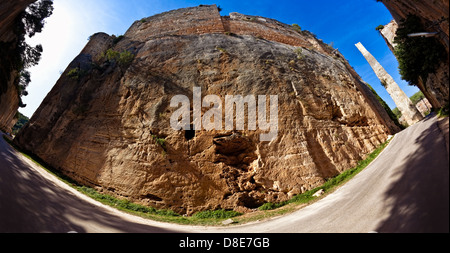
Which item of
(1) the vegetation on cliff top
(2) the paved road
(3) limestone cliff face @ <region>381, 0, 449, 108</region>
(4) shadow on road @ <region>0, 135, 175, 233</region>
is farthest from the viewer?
(1) the vegetation on cliff top

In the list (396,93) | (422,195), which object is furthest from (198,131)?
(396,93)

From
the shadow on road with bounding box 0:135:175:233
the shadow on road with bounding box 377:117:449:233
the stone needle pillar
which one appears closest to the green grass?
the shadow on road with bounding box 0:135:175:233

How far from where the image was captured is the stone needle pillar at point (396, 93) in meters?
21.5

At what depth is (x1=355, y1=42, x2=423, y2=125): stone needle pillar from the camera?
21500mm

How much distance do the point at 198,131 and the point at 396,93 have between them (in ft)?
87.2

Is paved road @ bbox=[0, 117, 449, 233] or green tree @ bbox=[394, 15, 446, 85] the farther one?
green tree @ bbox=[394, 15, 446, 85]

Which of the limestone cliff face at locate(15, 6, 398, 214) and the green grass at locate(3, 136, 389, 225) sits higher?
the limestone cliff face at locate(15, 6, 398, 214)

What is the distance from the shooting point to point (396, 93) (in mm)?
23828

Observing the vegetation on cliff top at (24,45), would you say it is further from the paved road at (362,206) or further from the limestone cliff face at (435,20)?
the limestone cliff face at (435,20)

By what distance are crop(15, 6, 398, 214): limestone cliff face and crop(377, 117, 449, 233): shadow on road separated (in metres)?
5.38

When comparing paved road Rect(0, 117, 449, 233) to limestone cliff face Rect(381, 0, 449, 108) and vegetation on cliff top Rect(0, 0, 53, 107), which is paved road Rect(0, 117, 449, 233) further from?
vegetation on cliff top Rect(0, 0, 53, 107)

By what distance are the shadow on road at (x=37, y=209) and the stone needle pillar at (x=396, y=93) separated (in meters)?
28.5

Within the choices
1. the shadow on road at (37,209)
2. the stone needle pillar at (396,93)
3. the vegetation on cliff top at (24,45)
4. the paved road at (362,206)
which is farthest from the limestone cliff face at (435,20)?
the vegetation on cliff top at (24,45)
